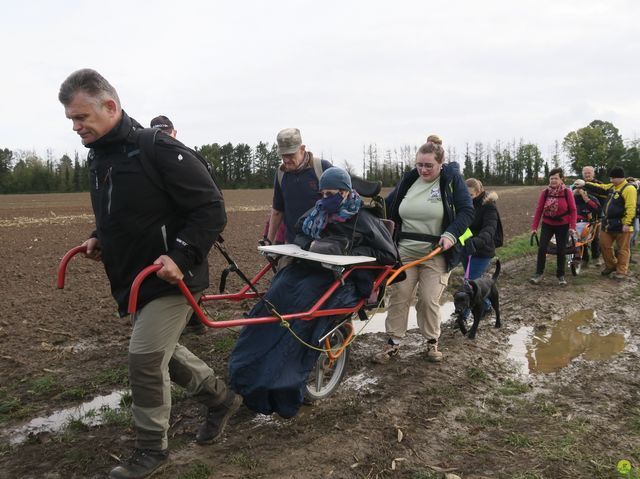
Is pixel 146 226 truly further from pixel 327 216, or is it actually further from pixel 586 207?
pixel 586 207

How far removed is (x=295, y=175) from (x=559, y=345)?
377 centimetres

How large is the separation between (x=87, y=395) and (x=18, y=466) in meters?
1.19

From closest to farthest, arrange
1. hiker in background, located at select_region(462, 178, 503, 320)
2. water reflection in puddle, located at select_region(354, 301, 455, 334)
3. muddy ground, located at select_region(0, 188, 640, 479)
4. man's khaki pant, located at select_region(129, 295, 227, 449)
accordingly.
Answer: man's khaki pant, located at select_region(129, 295, 227, 449) < muddy ground, located at select_region(0, 188, 640, 479) < hiker in background, located at select_region(462, 178, 503, 320) < water reflection in puddle, located at select_region(354, 301, 455, 334)

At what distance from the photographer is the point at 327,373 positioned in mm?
4797

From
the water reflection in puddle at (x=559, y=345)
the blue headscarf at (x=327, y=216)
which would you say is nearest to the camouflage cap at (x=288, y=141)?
the blue headscarf at (x=327, y=216)

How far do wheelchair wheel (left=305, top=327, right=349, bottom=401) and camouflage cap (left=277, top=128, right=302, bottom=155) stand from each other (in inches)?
67.7

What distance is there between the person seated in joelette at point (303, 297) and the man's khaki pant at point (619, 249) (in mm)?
7159

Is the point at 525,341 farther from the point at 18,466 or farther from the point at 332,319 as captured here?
the point at 18,466

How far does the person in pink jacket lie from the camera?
877 centimetres

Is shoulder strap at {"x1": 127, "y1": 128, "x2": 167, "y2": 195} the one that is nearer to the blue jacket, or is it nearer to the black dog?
the blue jacket

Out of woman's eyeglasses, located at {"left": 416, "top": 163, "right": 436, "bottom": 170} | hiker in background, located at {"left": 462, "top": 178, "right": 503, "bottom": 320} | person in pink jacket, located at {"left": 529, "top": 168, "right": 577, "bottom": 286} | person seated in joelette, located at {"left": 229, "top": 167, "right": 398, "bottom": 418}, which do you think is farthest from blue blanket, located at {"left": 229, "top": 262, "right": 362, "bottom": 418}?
person in pink jacket, located at {"left": 529, "top": 168, "right": 577, "bottom": 286}

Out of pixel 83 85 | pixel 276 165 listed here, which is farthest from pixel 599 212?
pixel 276 165

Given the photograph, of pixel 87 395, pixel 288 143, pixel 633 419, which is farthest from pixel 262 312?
pixel 633 419

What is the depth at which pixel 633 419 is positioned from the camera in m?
4.01
